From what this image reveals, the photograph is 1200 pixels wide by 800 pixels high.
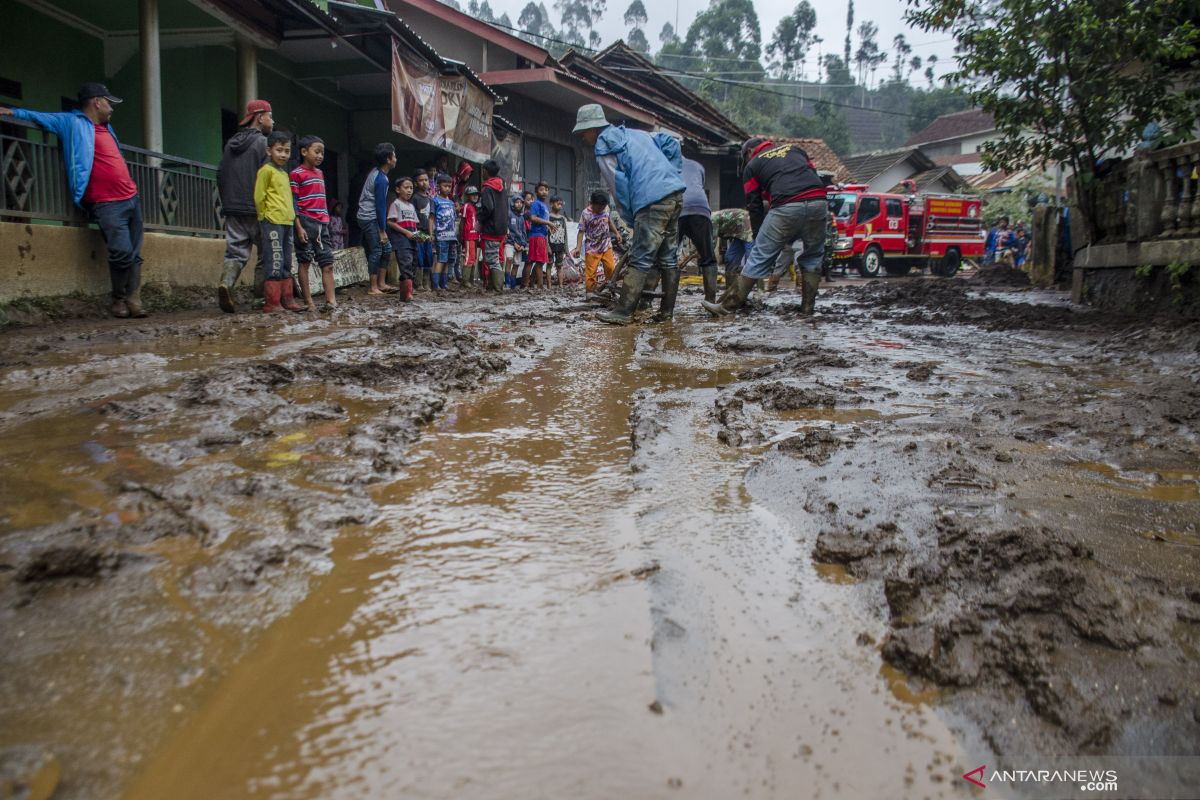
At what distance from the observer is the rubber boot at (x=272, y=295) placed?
6.52 m

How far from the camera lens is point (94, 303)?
6.16 metres

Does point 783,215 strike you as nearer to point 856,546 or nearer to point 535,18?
point 856,546

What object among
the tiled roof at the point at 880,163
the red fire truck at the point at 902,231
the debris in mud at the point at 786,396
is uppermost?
the tiled roof at the point at 880,163

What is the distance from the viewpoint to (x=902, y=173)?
37156 mm

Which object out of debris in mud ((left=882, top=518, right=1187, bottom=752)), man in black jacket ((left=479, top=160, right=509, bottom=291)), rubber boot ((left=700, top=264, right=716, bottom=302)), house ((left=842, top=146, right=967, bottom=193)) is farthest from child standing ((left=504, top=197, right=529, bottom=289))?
house ((left=842, top=146, right=967, bottom=193))

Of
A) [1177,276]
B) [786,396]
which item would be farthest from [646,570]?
[1177,276]

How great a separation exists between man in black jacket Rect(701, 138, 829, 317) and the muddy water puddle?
5.43m

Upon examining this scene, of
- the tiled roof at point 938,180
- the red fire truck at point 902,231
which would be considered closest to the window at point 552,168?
the red fire truck at point 902,231

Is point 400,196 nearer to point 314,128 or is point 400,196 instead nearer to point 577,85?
point 314,128

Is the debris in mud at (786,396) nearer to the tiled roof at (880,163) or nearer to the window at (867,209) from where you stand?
the window at (867,209)

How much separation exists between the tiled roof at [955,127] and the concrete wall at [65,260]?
51.0m

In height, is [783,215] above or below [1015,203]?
below

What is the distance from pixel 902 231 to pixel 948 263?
10.4 feet

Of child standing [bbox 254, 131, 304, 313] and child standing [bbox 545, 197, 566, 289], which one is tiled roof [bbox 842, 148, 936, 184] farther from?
child standing [bbox 254, 131, 304, 313]
